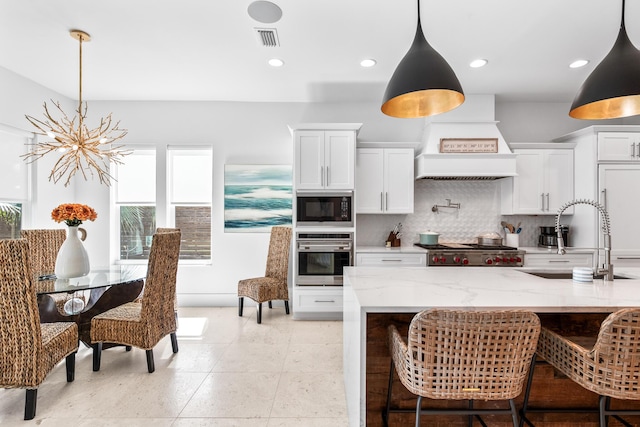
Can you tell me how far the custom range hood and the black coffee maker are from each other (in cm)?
98

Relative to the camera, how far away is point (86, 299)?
115 inches

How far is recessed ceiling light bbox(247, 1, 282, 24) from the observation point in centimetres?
236

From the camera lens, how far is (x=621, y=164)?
3.70m

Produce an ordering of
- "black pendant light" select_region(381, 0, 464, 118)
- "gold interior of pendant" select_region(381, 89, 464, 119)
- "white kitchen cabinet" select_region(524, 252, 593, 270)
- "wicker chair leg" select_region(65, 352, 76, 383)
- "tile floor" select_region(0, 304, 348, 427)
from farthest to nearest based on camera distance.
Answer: "white kitchen cabinet" select_region(524, 252, 593, 270), "wicker chair leg" select_region(65, 352, 76, 383), "tile floor" select_region(0, 304, 348, 427), "gold interior of pendant" select_region(381, 89, 464, 119), "black pendant light" select_region(381, 0, 464, 118)

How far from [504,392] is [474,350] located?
23 cm

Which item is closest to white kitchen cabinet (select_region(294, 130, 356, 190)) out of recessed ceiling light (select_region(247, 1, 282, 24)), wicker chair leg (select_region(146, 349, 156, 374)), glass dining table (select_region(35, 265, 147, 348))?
recessed ceiling light (select_region(247, 1, 282, 24))

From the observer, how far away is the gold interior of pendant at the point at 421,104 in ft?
6.45

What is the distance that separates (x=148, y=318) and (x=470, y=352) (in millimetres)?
2329

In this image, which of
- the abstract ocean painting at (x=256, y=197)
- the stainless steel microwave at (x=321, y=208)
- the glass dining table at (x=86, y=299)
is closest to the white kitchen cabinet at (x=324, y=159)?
the stainless steel microwave at (x=321, y=208)

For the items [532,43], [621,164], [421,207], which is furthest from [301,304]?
[621,164]

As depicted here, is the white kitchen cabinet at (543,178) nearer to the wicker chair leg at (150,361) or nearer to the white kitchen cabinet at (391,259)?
the white kitchen cabinet at (391,259)

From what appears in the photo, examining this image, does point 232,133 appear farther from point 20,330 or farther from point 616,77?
point 616,77

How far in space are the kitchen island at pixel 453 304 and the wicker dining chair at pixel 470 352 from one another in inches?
5.8

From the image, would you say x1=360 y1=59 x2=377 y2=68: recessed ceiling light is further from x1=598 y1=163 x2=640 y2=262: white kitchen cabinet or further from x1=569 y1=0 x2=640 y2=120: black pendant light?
x1=598 y1=163 x2=640 y2=262: white kitchen cabinet
